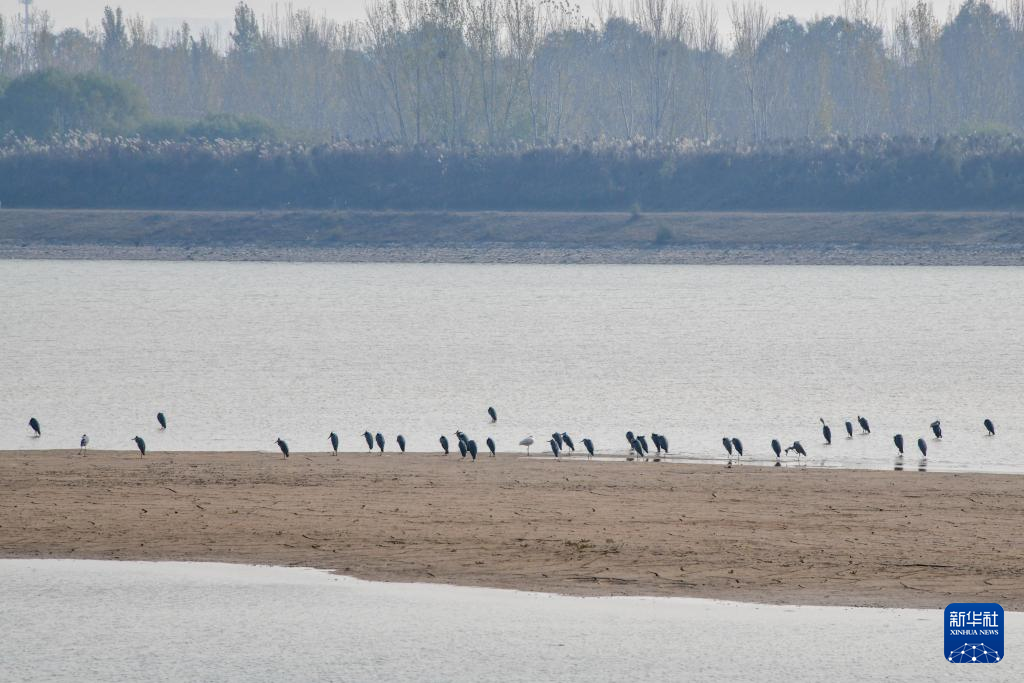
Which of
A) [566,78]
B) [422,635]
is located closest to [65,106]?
[566,78]

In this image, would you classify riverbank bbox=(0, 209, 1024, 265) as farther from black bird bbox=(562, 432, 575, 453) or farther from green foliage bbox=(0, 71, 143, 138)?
black bird bbox=(562, 432, 575, 453)

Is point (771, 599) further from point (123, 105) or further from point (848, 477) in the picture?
point (123, 105)

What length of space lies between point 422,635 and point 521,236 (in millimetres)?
58634

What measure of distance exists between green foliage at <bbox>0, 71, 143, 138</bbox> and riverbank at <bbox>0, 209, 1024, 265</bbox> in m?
23.4

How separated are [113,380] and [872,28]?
94.8 meters

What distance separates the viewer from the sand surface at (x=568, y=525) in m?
13.6

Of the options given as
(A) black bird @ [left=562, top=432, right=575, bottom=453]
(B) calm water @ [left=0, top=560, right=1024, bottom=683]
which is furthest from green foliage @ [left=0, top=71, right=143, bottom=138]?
(B) calm water @ [left=0, top=560, right=1024, bottom=683]

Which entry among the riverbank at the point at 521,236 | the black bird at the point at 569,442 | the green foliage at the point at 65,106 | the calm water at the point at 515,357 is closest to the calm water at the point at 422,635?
the black bird at the point at 569,442

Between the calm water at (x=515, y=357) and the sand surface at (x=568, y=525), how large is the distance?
3.53m

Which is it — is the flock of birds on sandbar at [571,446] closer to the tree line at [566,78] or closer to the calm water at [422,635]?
the calm water at [422,635]

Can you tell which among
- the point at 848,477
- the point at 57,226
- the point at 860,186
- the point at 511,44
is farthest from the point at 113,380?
the point at 511,44

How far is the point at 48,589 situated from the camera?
13.4m

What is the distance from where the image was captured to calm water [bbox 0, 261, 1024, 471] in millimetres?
24859

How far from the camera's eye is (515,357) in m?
38.8
